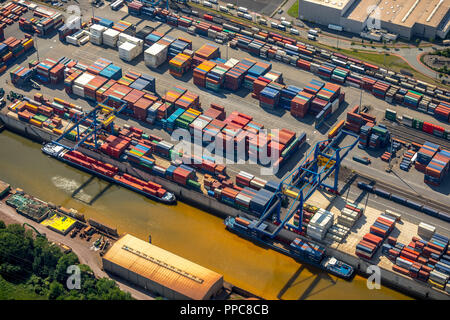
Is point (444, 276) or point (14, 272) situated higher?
point (444, 276)

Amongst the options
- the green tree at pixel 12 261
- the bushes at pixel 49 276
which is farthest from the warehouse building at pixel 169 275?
the green tree at pixel 12 261

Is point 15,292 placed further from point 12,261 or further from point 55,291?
point 12,261

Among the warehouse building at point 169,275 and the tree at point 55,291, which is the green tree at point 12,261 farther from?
the warehouse building at point 169,275

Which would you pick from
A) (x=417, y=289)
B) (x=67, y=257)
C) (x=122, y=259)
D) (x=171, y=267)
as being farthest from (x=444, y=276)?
(x=67, y=257)

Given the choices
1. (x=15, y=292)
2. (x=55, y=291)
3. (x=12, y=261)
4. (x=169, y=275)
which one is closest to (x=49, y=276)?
(x=55, y=291)
